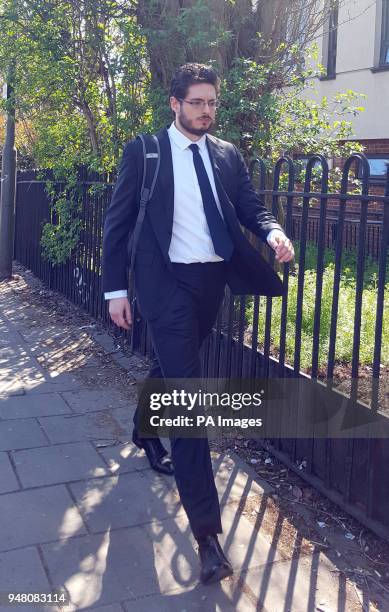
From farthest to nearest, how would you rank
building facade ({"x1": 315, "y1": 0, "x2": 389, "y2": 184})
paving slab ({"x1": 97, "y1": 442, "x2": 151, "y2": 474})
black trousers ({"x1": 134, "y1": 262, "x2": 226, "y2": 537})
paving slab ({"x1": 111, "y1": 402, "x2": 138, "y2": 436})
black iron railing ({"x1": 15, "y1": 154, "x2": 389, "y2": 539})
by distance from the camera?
building facade ({"x1": 315, "y1": 0, "x2": 389, "y2": 184}), paving slab ({"x1": 111, "y1": 402, "x2": 138, "y2": 436}), paving slab ({"x1": 97, "y1": 442, "x2": 151, "y2": 474}), black iron railing ({"x1": 15, "y1": 154, "x2": 389, "y2": 539}), black trousers ({"x1": 134, "y1": 262, "x2": 226, "y2": 537})

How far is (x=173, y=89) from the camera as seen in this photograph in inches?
135

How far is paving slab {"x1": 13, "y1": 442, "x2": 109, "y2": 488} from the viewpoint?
4180 millimetres

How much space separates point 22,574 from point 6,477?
108cm

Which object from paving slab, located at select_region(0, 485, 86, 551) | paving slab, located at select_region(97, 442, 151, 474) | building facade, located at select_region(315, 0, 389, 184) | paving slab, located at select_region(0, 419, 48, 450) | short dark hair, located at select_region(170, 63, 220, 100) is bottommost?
paving slab, located at select_region(0, 485, 86, 551)

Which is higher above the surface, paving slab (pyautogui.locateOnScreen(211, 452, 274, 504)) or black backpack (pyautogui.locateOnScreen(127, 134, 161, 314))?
black backpack (pyautogui.locateOnScreen(127, 134, 161, 314))

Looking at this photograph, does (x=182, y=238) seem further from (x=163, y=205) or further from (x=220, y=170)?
(x=220, y=170)

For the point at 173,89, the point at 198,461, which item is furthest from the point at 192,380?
the point at 173,89

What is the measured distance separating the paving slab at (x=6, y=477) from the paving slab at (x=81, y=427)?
403mm

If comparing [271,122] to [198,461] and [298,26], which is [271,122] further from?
[198,461]

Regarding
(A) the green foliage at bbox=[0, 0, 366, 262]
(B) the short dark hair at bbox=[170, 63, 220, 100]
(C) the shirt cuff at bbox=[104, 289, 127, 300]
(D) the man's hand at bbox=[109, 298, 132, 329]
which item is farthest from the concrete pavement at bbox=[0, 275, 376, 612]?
(A) the green foliage at bbox=[0, 0, 366, 262]

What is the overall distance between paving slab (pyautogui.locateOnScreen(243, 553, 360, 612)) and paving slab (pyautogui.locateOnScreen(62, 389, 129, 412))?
2.38m

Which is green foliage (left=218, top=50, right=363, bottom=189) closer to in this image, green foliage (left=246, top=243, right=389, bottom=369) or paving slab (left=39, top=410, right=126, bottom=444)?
green foliage (left=246, top=243, right=389, bottom=369)

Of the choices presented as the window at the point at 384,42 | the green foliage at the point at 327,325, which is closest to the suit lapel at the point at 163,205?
the green foliage at the point at 327,325

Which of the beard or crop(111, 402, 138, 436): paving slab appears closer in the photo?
the beard
